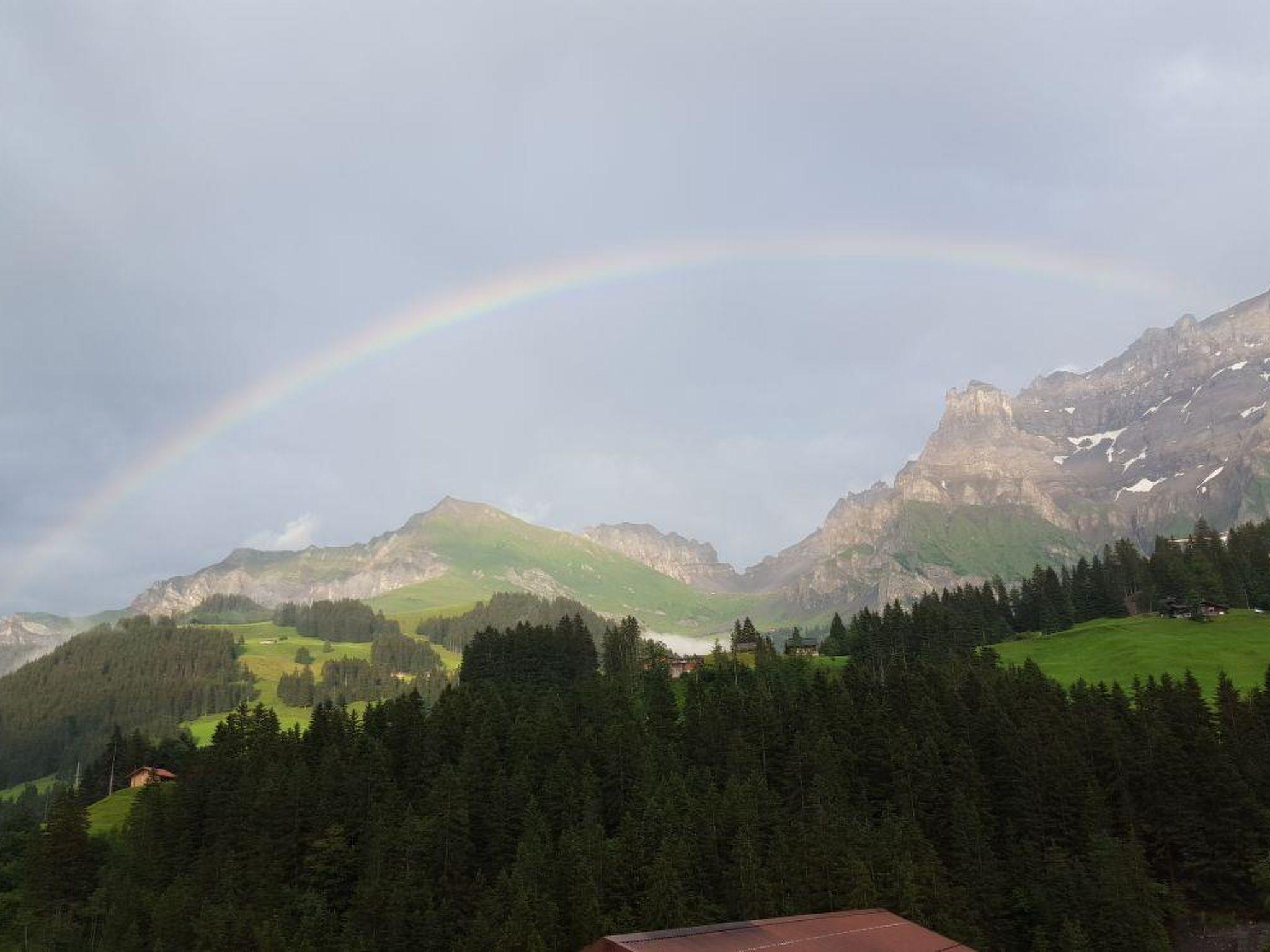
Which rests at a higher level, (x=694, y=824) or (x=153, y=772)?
(x=153, y=772)

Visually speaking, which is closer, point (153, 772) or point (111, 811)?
point (111, 811)

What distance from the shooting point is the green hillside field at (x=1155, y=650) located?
13938 centimetres

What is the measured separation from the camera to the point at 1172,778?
84.6 meters

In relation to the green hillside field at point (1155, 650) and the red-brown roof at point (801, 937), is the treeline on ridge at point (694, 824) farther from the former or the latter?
the green hillside field at point (1155, 650)

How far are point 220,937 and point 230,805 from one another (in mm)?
29120

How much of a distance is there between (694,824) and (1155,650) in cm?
11413

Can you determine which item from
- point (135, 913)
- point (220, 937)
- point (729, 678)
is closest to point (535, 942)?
point (220, 937)

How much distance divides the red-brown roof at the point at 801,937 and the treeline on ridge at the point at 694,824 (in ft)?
60.9

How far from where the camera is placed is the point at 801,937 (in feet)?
133

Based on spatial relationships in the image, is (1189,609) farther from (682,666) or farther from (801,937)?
(801,937)

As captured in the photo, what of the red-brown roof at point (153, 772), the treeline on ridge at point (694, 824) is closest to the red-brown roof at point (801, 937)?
the treeline on ridge at point (694, 824)

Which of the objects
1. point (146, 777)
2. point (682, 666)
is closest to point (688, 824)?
point (682, 666)

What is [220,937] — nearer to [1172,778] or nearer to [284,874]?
[284,874]

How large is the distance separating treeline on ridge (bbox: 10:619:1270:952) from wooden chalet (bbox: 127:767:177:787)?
46289 millimetres
